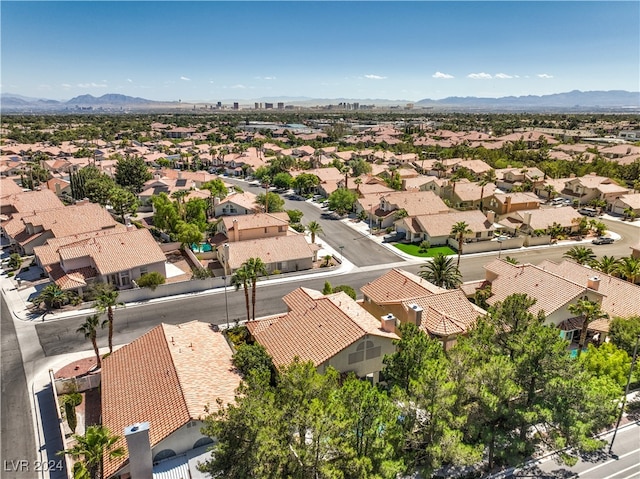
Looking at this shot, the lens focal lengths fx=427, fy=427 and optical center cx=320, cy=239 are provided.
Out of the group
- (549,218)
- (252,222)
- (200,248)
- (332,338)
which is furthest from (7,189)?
(549,218)

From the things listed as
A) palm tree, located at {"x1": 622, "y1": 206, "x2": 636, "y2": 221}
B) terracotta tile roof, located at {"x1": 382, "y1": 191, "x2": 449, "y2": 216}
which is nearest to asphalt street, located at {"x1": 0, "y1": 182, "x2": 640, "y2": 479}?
terracotta tile roof, located at {"x1": 382, "y1": 191, "x2": 449, "y2": 216}

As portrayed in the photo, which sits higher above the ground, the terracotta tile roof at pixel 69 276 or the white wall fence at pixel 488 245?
the terracotta tile roof at pixel 69 276

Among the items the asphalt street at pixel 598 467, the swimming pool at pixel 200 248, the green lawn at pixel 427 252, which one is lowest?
the green lawn at pixel 427 252

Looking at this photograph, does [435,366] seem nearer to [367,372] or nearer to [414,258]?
[367,372]

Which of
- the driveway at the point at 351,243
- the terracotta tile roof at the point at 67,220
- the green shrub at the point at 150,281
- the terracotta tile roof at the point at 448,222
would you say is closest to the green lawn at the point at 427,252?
the terracotta tile roof at the point at 448,222

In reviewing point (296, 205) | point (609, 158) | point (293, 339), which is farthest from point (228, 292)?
point (609, 158)

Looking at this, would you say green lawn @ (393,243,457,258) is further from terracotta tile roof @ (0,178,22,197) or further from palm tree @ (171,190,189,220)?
terracotta tile roof @ (0,178,22,197)

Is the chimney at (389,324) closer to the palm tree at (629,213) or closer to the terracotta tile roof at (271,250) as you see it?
the terracotta tile roof at (271,250)
